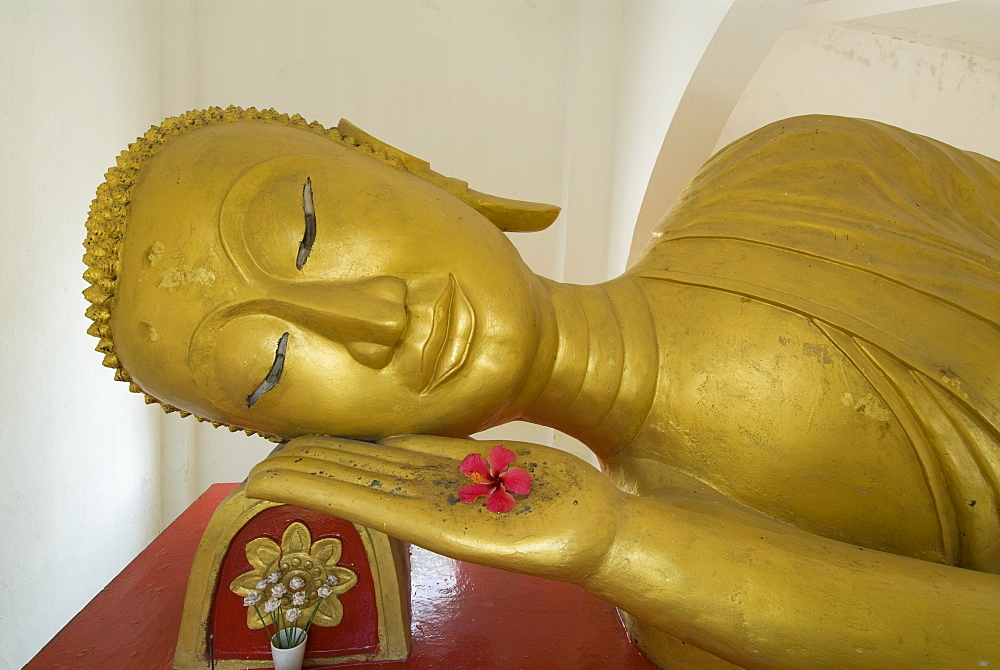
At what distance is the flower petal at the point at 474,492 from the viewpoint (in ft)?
3.39

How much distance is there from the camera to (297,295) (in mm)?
1123

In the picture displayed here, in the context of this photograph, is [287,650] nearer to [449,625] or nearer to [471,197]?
[449,625]

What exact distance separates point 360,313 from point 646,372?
0.57m

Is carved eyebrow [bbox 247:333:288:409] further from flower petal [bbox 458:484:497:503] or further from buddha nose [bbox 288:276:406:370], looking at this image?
flower petal [bbox 458:484:497:503]

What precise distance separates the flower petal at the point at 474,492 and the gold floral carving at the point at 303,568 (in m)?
0.43

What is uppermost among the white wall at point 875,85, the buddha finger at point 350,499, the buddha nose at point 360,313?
the white wall at point 875,85

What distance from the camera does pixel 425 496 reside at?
41.3 inches

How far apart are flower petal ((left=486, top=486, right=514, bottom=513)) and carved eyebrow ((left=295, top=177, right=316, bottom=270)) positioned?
486 mm

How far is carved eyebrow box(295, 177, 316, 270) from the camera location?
45.5 inches

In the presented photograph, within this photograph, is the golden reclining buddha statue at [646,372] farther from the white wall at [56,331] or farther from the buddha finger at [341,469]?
the white wall at [56,331]

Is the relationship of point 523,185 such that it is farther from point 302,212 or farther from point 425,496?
point 425,496

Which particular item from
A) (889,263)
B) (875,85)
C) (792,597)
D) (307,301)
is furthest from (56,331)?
(875,85)

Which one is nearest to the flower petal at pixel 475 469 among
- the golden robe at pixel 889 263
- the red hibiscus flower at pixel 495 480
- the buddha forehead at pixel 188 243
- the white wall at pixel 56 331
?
the red hibiscus flower at pixel 495 480

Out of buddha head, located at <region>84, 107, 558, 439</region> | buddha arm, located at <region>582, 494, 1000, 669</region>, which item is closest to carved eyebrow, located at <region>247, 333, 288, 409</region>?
buddha head, located at <region>84, 107, 558, 439</region>
